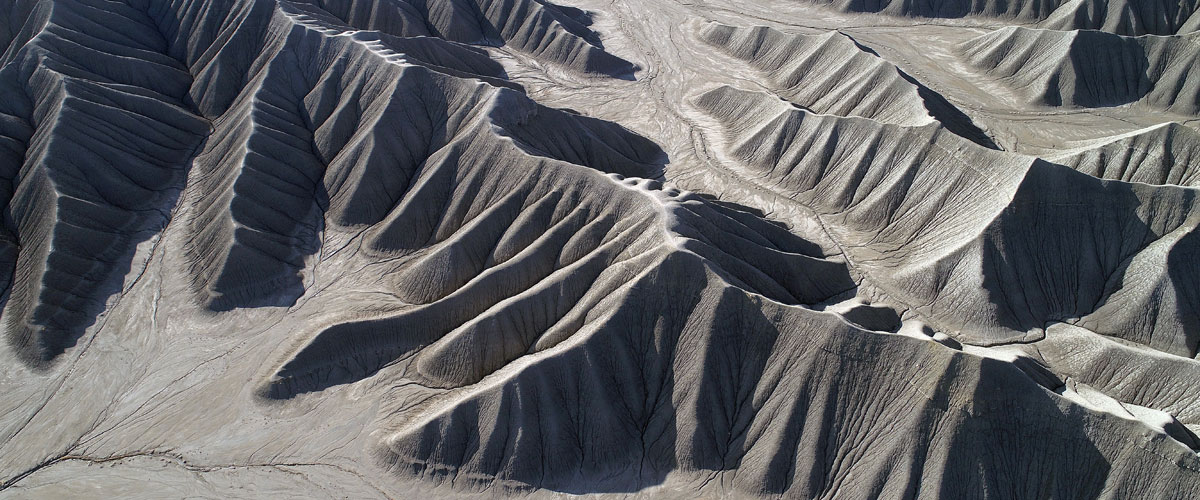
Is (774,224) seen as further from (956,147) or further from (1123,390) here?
(1123,390)

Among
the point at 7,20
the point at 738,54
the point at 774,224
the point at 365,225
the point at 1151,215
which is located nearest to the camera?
the point at 1151,215

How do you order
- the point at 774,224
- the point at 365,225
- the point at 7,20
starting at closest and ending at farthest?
the point at 774,224 → the point at 365,225 → the point at 7,20

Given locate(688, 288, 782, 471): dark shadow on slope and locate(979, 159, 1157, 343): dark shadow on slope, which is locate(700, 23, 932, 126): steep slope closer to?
locate(979, 159, 1157, 343): dark shadow on slope

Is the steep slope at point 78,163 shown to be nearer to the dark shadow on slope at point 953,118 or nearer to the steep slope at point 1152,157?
the dark shadow on slope at point 953,118

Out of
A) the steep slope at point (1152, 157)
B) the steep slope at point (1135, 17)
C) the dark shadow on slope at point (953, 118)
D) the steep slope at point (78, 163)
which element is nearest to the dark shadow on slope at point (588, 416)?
the steep slope at point (78, 163)

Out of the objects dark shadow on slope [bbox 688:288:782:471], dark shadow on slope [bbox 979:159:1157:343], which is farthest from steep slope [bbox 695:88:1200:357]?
dark shadow on slope [bbox 688:288:782:471]

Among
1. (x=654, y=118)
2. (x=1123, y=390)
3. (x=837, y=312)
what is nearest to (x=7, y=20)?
(x=654, y=118)

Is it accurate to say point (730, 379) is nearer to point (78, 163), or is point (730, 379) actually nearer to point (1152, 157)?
point (1152, 157)
